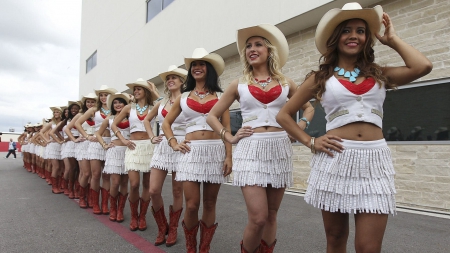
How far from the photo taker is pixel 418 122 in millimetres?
5328

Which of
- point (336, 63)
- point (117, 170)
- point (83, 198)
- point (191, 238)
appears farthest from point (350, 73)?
point (83, 198)

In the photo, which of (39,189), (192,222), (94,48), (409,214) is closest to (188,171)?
(192,222)

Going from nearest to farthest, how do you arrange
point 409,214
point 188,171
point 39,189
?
point 188,171
point 409,214
point 39,189

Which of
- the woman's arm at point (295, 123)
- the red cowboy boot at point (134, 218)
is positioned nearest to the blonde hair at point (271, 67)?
the woman's arm at point (295, 123)

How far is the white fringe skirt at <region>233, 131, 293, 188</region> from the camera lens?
2438mm

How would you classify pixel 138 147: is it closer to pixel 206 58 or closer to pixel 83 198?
pixel 206 58

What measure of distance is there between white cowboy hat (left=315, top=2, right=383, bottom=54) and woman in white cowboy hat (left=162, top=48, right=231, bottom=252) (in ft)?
4.39

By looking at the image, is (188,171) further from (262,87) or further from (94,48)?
(94,48)

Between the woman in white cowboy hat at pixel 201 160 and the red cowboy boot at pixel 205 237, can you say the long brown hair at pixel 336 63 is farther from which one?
the red cowboy boot at pixel 205 237

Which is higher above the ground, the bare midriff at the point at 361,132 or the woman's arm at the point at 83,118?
the woman's arm at the point at 83,118

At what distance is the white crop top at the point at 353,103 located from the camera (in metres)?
1.84

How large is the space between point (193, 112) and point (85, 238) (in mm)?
2233

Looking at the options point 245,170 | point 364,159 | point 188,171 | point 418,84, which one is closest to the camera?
point 364,159

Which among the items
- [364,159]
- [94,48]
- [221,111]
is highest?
[94,48]
